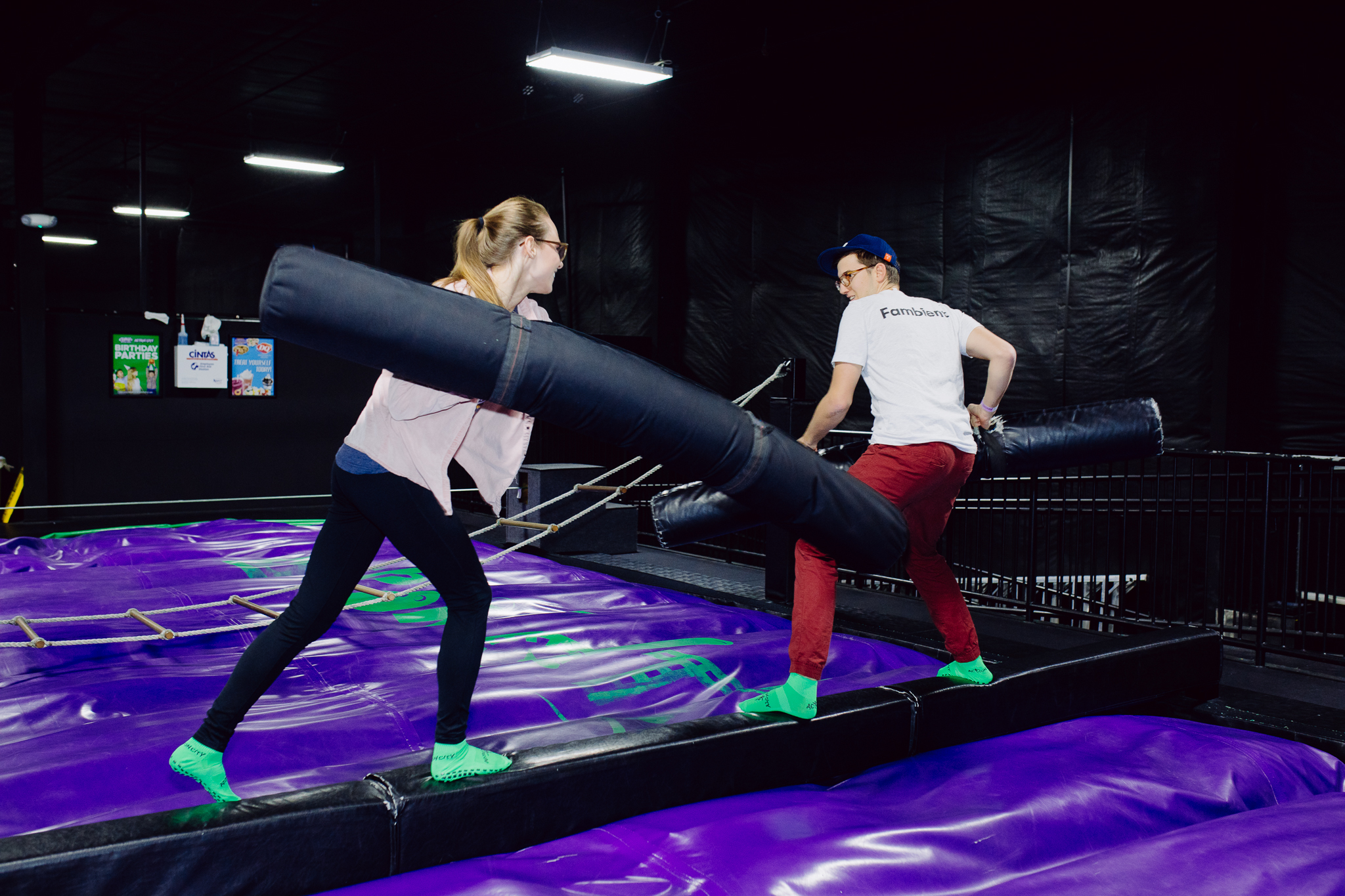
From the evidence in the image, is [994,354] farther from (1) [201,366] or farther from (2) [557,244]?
(1) [201,366]

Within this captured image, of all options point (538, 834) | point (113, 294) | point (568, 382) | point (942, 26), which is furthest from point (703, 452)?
point (113, 294)

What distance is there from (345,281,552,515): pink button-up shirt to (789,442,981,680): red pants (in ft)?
3.44

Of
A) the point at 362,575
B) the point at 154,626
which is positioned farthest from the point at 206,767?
the point at 154,626

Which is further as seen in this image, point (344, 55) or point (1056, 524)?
point (344, 55)

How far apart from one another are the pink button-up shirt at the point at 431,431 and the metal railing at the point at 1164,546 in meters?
4.12

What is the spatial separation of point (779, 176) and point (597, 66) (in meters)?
3.35

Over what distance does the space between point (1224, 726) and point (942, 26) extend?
7929 mm

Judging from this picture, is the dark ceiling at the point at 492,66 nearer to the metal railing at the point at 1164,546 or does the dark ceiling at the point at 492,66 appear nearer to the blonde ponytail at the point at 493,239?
the metal railing at the point at 1164,546

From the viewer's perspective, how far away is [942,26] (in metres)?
9.48

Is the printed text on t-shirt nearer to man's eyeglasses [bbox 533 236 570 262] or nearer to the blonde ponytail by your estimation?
man's eyeglasses [bbox 533 236 570 262]

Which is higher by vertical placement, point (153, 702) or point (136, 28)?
point (136, 28)

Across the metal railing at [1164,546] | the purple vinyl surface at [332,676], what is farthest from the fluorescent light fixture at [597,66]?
the purple vinyl surface at [332,676]

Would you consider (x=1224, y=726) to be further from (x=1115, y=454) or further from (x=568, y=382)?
(x=568, y=382)

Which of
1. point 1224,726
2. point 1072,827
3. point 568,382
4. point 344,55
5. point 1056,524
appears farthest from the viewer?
point 344,55
